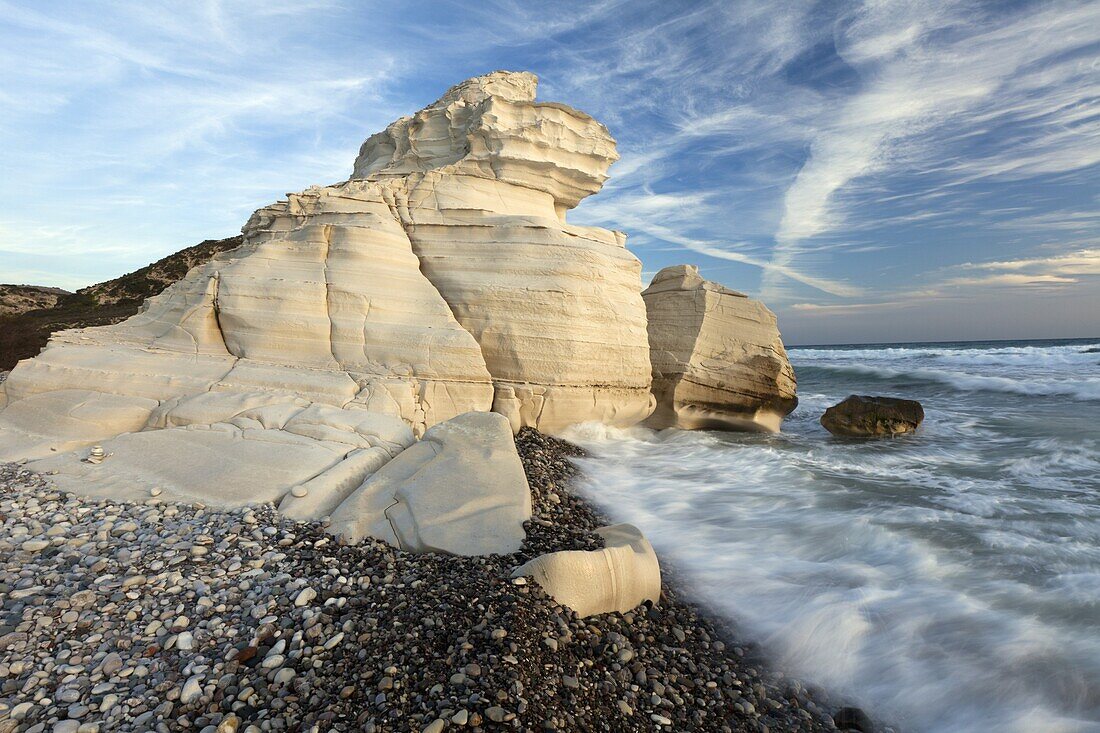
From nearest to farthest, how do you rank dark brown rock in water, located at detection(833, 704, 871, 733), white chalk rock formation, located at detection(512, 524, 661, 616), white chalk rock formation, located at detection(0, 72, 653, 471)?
dark brown rock in water, located at detection(833, 704, 871, 733) < white chalk rock formation, located at detection(512, 524, 661, 616) < white chalk rock formation, located at detection(0, 72, 653, 471)

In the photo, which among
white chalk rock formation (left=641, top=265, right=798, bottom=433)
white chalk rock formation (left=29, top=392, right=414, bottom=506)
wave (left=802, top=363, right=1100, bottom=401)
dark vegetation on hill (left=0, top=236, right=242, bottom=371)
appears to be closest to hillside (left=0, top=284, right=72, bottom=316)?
dark vegetation on hill (left=0, top=236, right=242, bottom=371)

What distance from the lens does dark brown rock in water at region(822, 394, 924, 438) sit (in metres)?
14.4

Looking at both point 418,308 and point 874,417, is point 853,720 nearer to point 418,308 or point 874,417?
point 418,308

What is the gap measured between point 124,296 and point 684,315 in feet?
91.6

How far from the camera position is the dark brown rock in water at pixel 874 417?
14391 mm

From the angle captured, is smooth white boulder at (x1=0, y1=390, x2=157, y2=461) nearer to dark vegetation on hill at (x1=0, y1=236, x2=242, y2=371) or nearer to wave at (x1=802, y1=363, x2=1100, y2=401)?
dark vegetation on hill at (x1=0, y1=236, x2=242, y2=371)

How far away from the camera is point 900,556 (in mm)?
6234

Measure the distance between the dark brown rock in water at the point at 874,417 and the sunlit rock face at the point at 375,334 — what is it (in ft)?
19.8

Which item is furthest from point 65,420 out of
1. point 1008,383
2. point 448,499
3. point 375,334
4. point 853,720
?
point 1008,383

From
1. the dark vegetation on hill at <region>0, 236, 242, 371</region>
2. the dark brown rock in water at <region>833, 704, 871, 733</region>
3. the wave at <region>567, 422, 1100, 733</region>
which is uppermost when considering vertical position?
the dark vegetation on hill at <region>0, 236, 242, 371</region>

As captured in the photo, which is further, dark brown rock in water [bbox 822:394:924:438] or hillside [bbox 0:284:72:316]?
hillside [bbox 0:284:72:316]

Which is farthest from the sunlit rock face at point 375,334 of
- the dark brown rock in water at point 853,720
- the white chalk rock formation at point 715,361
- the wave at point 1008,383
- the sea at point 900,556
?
Answer: the wave at point 1008,383

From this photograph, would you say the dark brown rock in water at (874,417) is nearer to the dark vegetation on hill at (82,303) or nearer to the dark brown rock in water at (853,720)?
the dark brown rock in water at (853,720)

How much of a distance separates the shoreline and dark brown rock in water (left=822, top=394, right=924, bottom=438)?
1170 cm
